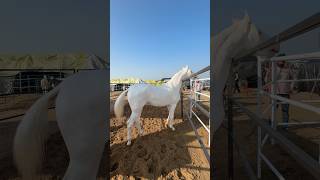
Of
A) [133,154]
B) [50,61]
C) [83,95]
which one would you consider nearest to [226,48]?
[83,95]

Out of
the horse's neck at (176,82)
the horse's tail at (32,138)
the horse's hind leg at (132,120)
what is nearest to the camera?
the horse's tail at (32,138)

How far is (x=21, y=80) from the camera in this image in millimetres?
1347

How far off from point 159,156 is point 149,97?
103cm

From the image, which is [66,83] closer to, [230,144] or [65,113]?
[65,113]

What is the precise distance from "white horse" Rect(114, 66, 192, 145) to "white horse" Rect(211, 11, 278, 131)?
4.33ft

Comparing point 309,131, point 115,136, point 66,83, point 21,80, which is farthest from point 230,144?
point 115,136

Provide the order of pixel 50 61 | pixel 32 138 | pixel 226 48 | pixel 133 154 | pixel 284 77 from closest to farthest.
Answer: pixel 32 138, pixel 226 48, pixel 50 61, pixel 284 77, pixel 133 154

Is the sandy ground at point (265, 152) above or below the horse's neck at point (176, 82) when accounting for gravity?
below

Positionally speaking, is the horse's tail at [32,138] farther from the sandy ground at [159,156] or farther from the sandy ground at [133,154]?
the sandy ground at [159,156]

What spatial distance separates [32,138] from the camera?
1029 mm

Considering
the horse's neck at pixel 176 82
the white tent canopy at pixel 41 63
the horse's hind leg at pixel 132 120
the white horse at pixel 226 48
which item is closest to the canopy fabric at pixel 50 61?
the white tent canopy at pixel 41 63

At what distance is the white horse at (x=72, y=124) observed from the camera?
1021 millimetres

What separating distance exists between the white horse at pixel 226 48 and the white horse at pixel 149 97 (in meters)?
1.32

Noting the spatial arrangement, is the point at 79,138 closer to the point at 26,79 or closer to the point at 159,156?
the point at 26,79
